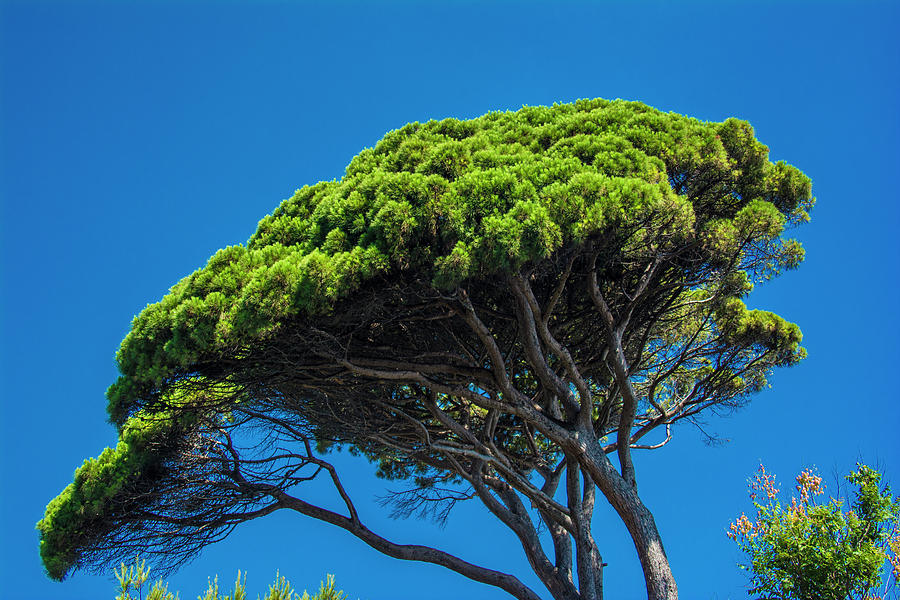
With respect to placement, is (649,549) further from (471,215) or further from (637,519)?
(471,215)

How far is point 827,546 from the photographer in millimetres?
10266

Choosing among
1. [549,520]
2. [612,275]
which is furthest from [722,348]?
[549,520]

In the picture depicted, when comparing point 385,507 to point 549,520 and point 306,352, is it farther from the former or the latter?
point 306,352

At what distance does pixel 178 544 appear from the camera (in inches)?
479

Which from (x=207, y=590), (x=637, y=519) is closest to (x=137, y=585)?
(x=207, y=590)

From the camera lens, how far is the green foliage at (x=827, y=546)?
1010 centimetres

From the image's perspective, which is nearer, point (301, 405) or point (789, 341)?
point (301, 405)

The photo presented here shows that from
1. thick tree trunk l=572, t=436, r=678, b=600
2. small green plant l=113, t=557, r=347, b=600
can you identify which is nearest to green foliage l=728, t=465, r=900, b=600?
thick tree trunk l=572, t=436, r=678, b=600

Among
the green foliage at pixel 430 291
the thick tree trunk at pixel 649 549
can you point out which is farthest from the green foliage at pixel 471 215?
the thick tree trunk at pixel 649 549

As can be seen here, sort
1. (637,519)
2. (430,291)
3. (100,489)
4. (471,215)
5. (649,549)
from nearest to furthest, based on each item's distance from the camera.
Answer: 1. (471,215)
2. (430,291)
3. (649,549)
4. (637,519)
5. (100,489)

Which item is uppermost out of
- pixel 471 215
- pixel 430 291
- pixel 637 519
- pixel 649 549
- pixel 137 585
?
pixel 471 215

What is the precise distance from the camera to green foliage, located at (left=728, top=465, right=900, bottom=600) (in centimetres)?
1010

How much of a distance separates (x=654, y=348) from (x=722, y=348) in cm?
149

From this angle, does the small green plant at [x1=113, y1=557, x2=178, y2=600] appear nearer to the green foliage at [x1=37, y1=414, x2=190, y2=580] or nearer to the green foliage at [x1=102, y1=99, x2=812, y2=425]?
the green foliage at [x1=37, y1=414, x2=190, y2=580]
